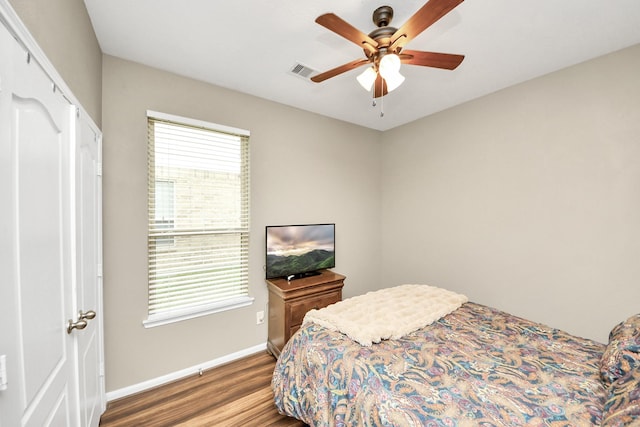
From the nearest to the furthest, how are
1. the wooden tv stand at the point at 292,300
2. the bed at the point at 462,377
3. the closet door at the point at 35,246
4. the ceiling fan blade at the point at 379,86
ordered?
the closet door at the point at 35,246 < the bed at the point at 462,377 < the ceiling fan blade at the point at 379,86 < the wooden tv stand at the point at 292,300

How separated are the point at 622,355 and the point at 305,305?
7.12 ft

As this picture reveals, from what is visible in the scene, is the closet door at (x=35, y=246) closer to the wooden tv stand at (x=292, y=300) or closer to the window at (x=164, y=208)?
the window at (x=164, y=208)

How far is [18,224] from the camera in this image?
79 centimetres

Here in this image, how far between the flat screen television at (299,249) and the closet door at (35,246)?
168 centimetres

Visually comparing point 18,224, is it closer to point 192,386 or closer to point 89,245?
point 89,245

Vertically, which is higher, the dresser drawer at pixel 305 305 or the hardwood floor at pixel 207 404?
the dresser drawer at pixel 305 305

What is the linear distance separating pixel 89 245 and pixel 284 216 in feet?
5.74

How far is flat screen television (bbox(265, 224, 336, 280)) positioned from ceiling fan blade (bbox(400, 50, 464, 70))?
1.97 metres

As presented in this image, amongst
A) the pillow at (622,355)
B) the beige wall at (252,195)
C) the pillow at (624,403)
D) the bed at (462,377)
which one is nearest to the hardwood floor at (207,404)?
the beige wall at (252,195)

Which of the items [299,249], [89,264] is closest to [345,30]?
[89,264]

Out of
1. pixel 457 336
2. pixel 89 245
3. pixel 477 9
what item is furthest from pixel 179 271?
pixel 477 9

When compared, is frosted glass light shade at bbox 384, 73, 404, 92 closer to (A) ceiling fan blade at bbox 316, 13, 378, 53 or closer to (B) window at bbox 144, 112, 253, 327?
(A) ceiling fan blade at bbox 316, 13, 378, 53

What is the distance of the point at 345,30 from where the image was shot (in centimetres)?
134

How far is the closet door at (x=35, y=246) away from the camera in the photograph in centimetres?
73
